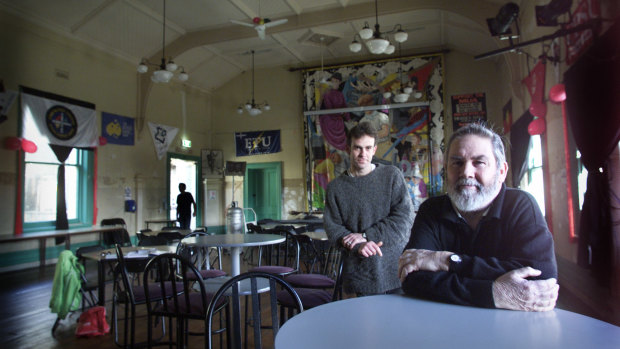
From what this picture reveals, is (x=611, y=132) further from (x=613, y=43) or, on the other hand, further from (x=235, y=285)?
(x=235, y=285)

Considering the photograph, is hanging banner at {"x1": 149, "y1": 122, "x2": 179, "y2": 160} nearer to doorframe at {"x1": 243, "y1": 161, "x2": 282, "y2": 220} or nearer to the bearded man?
doorframe at {"x1": 243, "y1": 161, "x2": 282, "y2": 220}

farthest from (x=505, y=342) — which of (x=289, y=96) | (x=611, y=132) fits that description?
(x=289, y=96)

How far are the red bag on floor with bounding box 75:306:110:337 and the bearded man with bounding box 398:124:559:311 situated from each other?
11.0 ft

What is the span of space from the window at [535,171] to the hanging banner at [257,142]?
7.16 meters

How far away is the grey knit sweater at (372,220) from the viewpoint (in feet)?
6.57

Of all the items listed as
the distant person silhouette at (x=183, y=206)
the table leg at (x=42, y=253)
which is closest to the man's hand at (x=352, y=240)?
the table leg at (x=42, y=253)

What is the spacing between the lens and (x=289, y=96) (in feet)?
41.0

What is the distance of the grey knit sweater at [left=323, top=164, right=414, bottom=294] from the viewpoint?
2.00 metres

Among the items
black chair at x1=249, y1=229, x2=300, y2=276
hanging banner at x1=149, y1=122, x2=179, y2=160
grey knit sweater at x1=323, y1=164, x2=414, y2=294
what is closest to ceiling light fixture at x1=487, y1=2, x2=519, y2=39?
black chair at x1=249, y1=229, x2=300, y2=276

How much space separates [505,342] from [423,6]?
27.0 ft

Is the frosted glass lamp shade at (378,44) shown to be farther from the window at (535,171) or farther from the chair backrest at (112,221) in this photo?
the chair backrest at (112,221)

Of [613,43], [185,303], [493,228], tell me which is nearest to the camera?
[493,228]

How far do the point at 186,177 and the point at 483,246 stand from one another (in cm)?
1190

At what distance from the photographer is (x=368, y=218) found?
2.09 m
